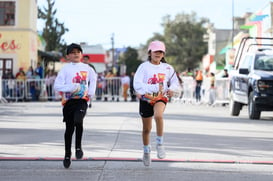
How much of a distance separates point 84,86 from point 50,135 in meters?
4.91

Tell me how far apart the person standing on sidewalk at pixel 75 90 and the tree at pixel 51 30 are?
6268 cm

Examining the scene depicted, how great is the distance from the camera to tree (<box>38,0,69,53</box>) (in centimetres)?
7175

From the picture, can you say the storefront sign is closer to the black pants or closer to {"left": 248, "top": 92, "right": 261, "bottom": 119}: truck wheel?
{"left": 248, "top": 92, "right": 261, "bottom": 119}: truck wheel

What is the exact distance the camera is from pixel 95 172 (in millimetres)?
8266

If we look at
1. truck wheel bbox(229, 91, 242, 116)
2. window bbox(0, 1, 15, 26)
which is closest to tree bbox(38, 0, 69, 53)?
window bbox(0, 1, 15, 26)

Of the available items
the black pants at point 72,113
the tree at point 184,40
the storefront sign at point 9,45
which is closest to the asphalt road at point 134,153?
the black pants at point 72,113

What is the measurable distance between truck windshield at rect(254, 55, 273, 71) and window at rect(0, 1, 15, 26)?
22.7 m

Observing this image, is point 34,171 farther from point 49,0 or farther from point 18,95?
point 49,0

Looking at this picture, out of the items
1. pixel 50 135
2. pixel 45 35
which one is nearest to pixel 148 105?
pixel 50 135

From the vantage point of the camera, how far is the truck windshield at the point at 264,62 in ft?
64.8

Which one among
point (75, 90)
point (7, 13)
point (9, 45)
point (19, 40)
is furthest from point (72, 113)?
point (7, 13)

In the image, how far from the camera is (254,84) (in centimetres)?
1909

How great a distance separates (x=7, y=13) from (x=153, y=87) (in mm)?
31990

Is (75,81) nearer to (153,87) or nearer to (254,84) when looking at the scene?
(153,87)
